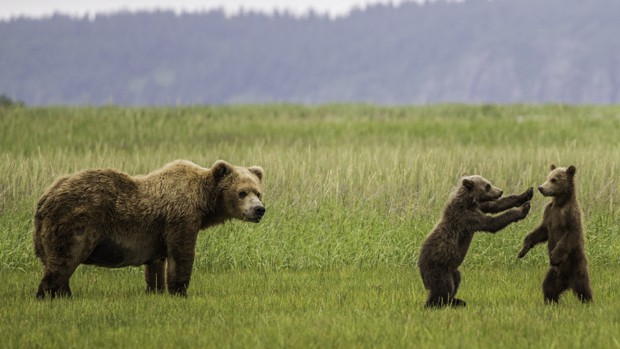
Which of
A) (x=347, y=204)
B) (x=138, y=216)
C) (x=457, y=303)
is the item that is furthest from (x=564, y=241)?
(x=347, y=204)

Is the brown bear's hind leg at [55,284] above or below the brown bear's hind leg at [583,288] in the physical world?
below

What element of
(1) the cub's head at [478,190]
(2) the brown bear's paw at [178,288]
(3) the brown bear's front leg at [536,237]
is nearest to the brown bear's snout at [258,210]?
(2) the brown bear's paw at [178,288]

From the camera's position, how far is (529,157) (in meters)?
18.7

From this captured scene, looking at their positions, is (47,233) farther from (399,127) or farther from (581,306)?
(399,127)

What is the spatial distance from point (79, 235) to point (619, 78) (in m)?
189

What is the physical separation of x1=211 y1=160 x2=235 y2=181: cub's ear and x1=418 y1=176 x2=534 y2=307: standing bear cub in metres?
2.28

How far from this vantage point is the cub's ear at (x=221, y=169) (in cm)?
998

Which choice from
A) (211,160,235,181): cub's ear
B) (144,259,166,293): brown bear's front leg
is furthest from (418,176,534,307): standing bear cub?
(144,259,166,293): brown bear's front leg

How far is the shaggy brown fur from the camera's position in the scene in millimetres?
9125

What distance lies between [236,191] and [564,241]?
129 inches

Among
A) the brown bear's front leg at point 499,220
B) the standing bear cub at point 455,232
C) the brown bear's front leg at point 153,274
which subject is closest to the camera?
the standing bear cub at point 455,232

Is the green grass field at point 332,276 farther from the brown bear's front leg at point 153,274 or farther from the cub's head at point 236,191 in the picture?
the cub's head at point 236,191

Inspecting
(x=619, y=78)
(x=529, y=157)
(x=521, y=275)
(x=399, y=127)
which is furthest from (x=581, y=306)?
(x=619, y=78)

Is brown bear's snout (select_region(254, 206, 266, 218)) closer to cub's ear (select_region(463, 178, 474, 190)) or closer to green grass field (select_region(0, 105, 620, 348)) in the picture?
green grass field (select_region(0, 105, 620, 348))
